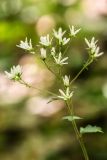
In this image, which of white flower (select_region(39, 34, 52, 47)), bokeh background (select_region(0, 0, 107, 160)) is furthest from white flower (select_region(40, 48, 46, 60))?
bokeh background (select_region(0, 0, 107, 160))

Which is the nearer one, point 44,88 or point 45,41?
point 45,41

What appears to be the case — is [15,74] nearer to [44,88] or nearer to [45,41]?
[45,41]

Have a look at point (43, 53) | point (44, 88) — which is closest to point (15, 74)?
point (43, 53)

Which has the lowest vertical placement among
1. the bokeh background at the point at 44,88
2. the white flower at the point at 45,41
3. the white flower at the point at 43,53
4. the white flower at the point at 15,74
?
the white flower at the point at 15,74

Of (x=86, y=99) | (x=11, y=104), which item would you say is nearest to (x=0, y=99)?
(x=11, y=104)

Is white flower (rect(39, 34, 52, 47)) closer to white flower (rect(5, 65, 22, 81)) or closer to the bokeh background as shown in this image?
white flower (rect(5, 65, 22, 81))

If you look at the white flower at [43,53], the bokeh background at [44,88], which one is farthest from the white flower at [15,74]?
the bokeh background at [44,88]

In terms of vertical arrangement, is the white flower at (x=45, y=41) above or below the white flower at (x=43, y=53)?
above

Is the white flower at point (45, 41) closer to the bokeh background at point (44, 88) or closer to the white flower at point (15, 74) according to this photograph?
the white flower at point (15, 74)

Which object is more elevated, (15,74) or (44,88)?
(44,88)
